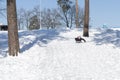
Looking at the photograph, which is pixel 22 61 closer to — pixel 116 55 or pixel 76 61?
pixel 76 61

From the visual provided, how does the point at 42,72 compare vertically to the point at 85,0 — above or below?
below

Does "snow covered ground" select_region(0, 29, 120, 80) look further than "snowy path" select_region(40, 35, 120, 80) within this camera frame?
Yes

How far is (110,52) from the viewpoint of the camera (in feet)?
52.3

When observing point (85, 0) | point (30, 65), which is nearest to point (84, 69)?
point (30, 65)

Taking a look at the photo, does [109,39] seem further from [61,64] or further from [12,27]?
[61,64]

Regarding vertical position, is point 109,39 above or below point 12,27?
below

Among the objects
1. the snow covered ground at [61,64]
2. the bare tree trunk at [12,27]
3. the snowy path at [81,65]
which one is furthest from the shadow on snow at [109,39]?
the bare tree trunk at [12,27]

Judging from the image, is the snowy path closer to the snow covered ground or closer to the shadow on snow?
the snow covered ground

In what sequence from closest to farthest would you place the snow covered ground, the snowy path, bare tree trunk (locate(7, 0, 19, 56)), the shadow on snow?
the snowy path → the snow covered ground → bare tree trunk (locate(7, 0, 19, 56)) → the shadow on snow

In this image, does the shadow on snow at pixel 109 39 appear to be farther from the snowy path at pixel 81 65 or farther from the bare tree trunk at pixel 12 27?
the bare tree trunk at pixel 12 27

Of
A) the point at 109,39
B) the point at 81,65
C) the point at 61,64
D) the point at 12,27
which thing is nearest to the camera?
the point at 81,65

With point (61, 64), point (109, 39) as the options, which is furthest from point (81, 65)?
point (109, 39)

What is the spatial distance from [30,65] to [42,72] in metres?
1.68

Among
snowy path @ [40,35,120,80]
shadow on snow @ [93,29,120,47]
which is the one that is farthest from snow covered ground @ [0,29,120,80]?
shadow on snow @ [93,29,120,47]
